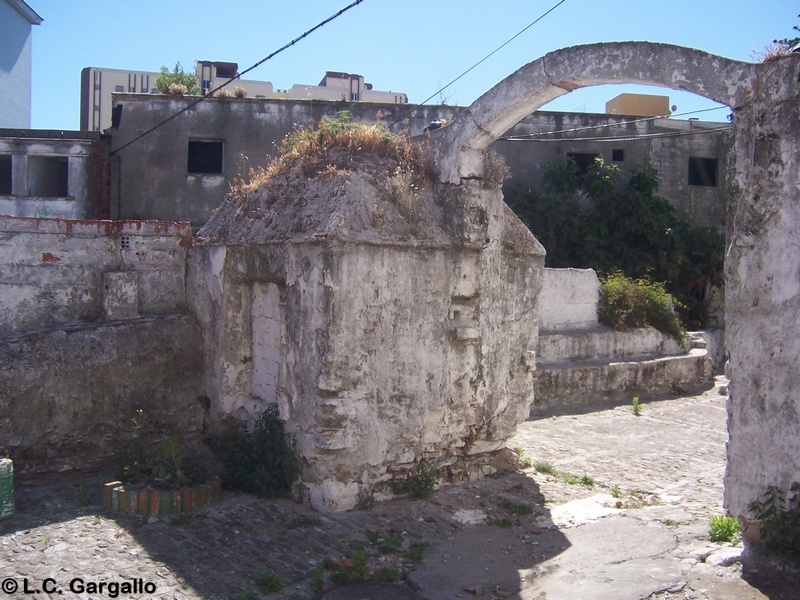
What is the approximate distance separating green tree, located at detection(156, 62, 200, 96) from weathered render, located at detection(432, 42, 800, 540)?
13.3 m

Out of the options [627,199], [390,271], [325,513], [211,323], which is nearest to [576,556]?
[325,513]

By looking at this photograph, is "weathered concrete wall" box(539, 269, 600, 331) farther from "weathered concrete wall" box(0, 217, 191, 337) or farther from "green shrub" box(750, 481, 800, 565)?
"green shrub" box(750, 481, 800, 565)

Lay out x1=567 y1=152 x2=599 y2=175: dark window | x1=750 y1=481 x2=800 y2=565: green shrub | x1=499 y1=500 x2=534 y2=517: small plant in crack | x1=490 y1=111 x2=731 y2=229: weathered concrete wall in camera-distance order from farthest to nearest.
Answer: x1=567 y1=152 x2=599 y2=175: dark window
x1=490 y1=111 x2=731 y2=229: weathered concrete wall
x1=499 y1=500 x2=534 y2=517: small plant in crack
x1=750 y1=481 x2=800 y2=565: green shrub

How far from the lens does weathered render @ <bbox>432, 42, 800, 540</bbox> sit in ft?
14.7

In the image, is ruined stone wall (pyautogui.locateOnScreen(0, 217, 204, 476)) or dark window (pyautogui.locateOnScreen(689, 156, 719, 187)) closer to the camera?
ruined stone wall (pyautogui.locateOnScreen(0, 217, 204, 476))

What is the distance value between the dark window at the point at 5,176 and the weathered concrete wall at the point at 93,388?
11.2 metres

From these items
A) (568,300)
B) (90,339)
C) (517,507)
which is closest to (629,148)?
(568,300)

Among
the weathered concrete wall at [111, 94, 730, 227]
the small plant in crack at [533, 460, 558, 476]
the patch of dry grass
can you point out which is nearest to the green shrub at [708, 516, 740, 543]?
the small plant in crack at [533, 460, 558, 476]

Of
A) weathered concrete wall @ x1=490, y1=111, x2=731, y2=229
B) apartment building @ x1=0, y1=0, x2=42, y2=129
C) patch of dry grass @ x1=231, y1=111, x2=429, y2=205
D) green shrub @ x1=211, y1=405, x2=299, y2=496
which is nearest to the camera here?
green shrub @ x1=211, y1=405, x2=299, y2=496

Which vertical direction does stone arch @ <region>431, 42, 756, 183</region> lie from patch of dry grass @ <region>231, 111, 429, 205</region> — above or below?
above

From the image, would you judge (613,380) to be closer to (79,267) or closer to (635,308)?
(635,308)

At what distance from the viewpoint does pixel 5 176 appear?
16.6m

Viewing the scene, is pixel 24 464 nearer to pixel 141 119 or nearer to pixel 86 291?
pixel 86 291

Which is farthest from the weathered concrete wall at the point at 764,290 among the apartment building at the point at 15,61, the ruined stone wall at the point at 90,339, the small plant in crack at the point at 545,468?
the apartment building at the point at 15,61
